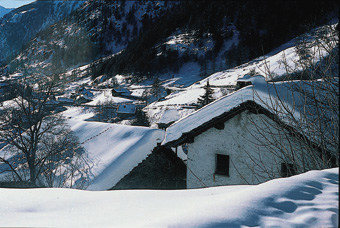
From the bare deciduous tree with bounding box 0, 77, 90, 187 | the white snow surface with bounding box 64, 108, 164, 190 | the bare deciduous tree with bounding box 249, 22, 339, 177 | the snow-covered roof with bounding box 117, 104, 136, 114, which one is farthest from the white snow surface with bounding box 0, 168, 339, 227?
the snow-covered roof with bounding box 117, 104, 136, 114

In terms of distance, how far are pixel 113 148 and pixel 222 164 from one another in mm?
7506

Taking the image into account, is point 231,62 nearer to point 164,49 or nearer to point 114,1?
point 164,49

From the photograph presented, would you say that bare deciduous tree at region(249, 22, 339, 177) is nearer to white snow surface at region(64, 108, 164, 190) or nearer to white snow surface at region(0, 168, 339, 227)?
white snow surface at region(0, 168, 339, 227)

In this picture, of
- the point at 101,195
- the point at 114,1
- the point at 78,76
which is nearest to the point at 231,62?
the point at 78,76

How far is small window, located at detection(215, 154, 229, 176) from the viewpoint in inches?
284

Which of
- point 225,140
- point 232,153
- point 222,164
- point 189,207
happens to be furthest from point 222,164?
point 189,207

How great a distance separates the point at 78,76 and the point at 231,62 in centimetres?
7550

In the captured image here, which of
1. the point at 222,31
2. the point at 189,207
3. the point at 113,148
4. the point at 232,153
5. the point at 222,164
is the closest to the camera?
the point at 189,207

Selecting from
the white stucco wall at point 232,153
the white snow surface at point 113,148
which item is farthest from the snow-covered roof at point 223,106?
the white snow surface at point 113,148

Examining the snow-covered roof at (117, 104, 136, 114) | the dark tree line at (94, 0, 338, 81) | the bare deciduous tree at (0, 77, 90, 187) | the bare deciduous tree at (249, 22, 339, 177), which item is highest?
the dark tree line at (94, 0, 338, 81)

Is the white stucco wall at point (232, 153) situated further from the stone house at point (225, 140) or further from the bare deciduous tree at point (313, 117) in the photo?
the bare deciduous tree at point (313, 117)

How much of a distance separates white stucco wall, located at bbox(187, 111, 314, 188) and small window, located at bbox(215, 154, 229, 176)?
6.0 inches

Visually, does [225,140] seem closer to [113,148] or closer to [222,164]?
Result: [222,164]

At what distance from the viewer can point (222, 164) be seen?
730 cm
